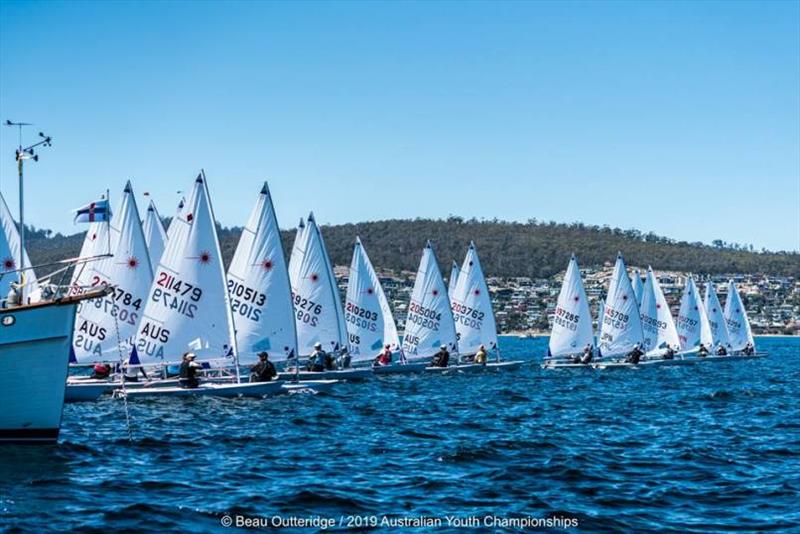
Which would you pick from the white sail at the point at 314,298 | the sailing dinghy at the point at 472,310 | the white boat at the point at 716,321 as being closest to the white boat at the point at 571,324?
the sailing dinghy at the point at 472,310

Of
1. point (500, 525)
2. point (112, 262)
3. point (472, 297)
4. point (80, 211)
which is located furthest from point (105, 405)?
point (472, 297)

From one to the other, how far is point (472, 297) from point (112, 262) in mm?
22865

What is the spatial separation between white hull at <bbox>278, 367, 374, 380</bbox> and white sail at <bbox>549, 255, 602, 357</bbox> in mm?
16113

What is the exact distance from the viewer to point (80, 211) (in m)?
33.3

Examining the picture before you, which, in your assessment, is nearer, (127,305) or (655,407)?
(655,407)

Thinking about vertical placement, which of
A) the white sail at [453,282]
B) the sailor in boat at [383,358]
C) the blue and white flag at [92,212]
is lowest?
the sailor in boat at [383,358]

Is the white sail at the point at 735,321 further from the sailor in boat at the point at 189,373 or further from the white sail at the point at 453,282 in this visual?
the sailor in boat at the point at 189,373

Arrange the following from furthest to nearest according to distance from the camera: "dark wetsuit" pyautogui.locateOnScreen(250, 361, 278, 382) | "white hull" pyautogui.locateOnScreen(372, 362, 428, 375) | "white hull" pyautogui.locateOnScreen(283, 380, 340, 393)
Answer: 1. "white hull" pyautogui.locateOnScreen(372, 362, 428, 375)
2. "white hull" pyautogui.locateOnScreen(283, 380, 340, 393)
3. "dark wetsuit" pyautogui.locateOnScreen(250, 361, 278, 382)

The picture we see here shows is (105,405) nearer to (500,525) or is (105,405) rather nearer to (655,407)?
(655,407)

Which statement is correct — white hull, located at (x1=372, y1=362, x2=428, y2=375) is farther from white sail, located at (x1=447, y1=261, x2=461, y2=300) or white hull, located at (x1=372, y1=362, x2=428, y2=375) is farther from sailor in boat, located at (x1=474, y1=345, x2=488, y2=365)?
white sail, located at (x1=447, y1=261, x2=461, y2=300)

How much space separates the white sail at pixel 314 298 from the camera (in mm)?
46250

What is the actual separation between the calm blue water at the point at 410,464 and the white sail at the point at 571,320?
22985mm

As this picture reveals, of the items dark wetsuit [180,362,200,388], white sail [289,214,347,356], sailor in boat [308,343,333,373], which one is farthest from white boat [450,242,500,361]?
dark wetsuit [180,362,200,388]

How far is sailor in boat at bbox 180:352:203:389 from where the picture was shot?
33750 millimetres
